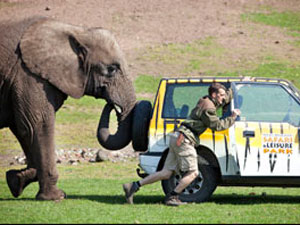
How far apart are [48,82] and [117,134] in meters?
1.35

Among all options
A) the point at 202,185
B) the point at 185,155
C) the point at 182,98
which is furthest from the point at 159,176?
the point at 182,98

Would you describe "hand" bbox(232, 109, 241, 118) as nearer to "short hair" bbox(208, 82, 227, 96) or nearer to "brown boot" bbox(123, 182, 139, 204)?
"short hair" bbox(208, 82, 227, 96)

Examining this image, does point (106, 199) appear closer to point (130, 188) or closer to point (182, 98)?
point (130, 188)

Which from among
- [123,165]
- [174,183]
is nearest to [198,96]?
[174,183]

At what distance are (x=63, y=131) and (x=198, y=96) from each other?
12291 mm

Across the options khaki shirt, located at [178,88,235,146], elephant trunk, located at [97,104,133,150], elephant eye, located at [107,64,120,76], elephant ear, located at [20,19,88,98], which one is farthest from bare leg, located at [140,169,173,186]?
elephant eye, located at [107,64,120,76]

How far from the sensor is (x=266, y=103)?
11.7 metres

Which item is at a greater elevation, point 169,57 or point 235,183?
point 235,183

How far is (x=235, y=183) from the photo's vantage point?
1183cm

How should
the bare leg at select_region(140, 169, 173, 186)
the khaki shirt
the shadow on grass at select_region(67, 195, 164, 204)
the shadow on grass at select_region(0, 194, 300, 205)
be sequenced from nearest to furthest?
the khaki shirt
the bare leg at select_region(140, 169, 173, 186)
the shadow on grass at select_region(67, 195, 164, 204)
the shadow on grass at select_region(0, 194, 300, 205)

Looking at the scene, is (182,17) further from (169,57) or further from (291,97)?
(291,97)

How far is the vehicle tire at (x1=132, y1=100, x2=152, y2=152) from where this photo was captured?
12.0m

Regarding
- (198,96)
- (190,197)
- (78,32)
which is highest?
(78,32)

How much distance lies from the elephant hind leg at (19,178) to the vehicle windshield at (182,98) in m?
2.26
